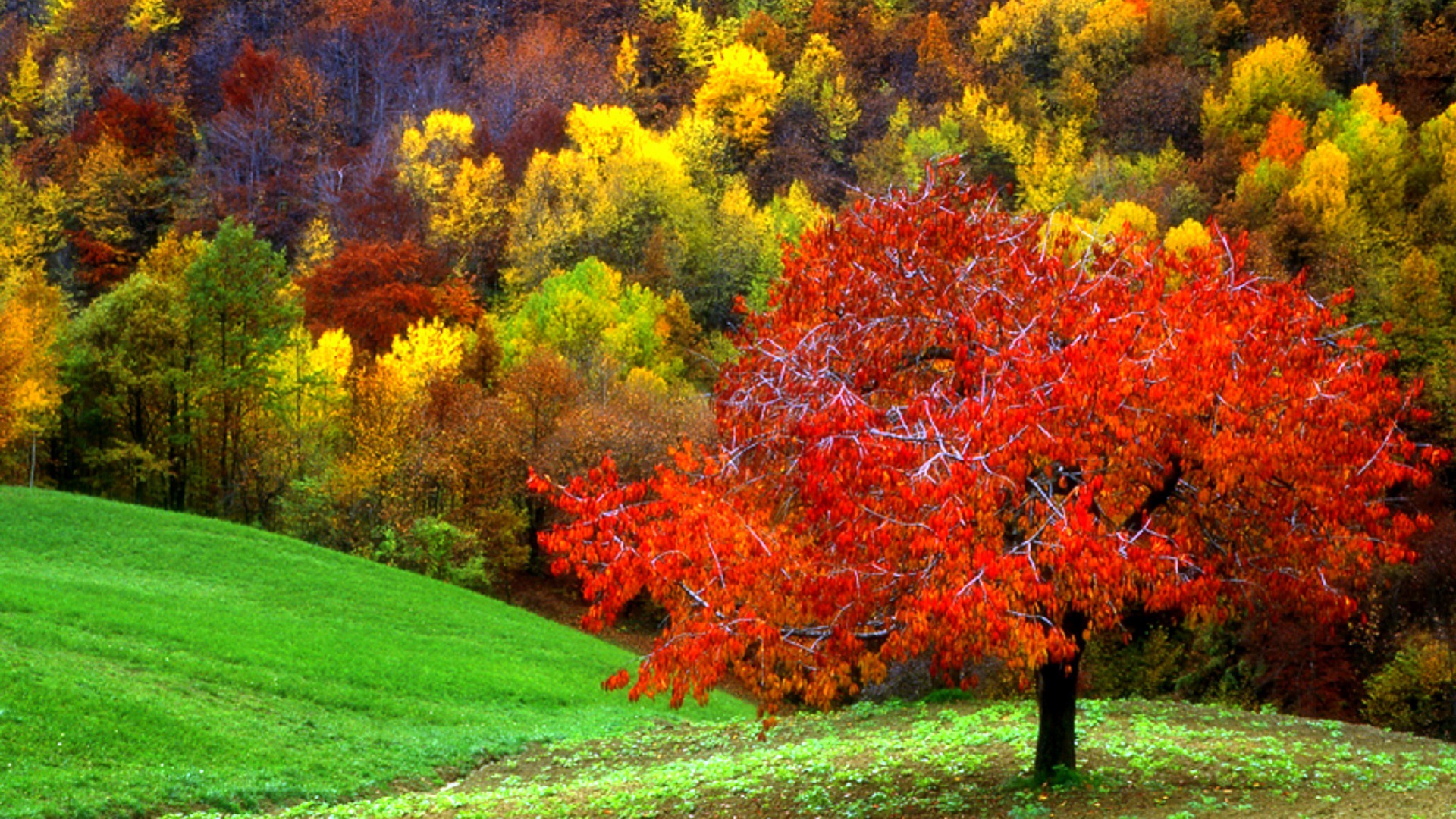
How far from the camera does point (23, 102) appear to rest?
443 ft

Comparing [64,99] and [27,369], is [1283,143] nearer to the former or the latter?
[27,369]

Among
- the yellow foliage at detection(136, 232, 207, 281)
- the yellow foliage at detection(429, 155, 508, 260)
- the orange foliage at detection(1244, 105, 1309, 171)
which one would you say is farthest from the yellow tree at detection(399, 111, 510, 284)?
the orange foliage at detection(1244, 105, 1309, 171)

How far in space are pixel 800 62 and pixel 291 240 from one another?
2052 inches

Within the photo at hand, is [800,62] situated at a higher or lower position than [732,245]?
higher

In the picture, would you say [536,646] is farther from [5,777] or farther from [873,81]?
[873,81]

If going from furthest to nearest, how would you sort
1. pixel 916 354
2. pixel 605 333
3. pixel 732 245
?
pixel 732 245 → pixel 605 333 → pixel 916 354

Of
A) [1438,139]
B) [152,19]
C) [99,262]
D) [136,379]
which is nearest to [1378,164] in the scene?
[1438,139]

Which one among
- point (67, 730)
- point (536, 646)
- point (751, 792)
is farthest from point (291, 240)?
point (751, 792)

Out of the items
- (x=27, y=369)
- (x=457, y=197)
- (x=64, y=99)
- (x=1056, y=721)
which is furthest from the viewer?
(x=64, y=99)

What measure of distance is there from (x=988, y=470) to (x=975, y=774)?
266 inches

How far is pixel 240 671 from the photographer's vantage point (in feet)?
86.5

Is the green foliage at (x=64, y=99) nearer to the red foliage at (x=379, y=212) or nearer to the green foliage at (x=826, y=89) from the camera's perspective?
the red foliage at (x=379, y=212)

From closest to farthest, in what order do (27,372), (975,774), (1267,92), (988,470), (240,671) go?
(988,470)
(975,774)
(240,671)
(27,372)
(1267,92)

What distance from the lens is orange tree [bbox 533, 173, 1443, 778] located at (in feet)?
37.6
